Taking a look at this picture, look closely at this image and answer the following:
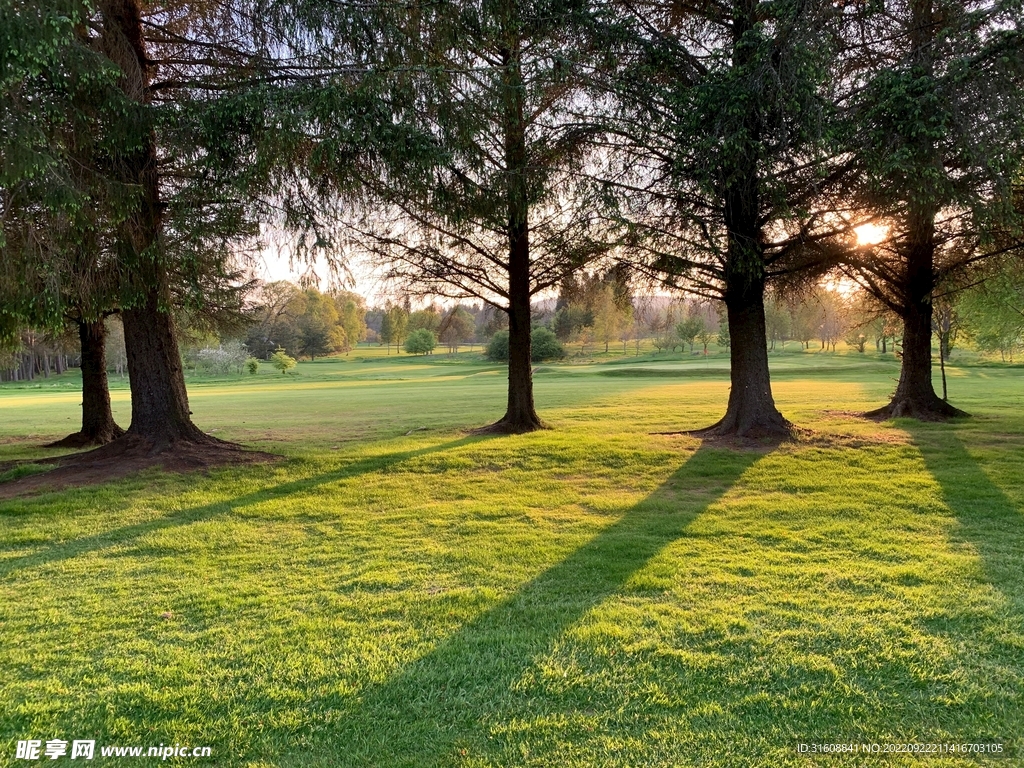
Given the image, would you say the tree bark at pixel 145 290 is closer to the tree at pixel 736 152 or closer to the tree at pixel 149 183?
the tree at pixel 149 183

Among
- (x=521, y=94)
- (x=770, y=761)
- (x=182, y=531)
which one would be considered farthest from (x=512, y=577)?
(x=521, y=94)

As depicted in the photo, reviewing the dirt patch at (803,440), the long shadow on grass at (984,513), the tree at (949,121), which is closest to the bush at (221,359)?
the dirt patch at (803,440)

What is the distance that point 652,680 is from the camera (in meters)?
2.81

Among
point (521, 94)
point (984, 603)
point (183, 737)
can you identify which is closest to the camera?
point (183, 737)

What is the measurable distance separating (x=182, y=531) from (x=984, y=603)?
654cm

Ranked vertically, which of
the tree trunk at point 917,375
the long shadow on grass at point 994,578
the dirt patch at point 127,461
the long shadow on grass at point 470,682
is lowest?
the long shadow on grass at point 470,682

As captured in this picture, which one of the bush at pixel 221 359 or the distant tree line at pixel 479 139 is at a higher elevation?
the distant tree line at pixel 479 139

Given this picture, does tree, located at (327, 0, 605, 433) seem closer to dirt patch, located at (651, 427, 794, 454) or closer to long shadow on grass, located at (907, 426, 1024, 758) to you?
dirt patch, located at (651, 427, 794, 454)

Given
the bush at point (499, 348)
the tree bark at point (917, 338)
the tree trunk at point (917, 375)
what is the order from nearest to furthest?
the tree bark at point (917, 338), the tree trunk at point (917, 375), the bush at point (499, 348)

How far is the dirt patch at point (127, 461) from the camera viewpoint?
737cm

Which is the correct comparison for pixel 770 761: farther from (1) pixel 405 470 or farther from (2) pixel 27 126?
(2) pixel 27 126

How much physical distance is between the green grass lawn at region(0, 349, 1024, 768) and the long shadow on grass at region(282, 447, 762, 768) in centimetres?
2

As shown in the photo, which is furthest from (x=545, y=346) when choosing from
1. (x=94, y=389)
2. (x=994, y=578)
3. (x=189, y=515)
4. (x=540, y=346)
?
(x=994, y=578)

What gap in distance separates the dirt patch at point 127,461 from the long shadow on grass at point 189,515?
1.47m
